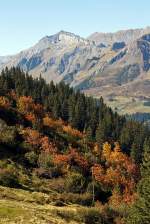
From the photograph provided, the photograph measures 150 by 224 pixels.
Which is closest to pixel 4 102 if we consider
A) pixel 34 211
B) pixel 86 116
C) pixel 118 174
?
pixel 86 116

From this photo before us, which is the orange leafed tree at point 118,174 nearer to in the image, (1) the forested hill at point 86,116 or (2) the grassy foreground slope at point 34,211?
(1) the forested hill at point 86,116

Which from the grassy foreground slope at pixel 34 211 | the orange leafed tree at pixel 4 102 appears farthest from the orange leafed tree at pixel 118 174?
the orange leafed tree at pixel 4 102

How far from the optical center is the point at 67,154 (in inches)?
4385

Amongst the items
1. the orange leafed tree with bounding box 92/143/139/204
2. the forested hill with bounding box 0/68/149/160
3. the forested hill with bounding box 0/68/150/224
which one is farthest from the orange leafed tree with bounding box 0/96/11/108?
the orange leafed tree with bounding box 92/143/139/204

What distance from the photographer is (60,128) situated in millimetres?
143750

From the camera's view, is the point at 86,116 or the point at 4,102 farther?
the point at 86,116

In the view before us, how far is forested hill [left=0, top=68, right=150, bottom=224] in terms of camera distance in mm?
72000

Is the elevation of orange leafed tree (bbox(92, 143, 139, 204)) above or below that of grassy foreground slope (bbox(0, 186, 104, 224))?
below

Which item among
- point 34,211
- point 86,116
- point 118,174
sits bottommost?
point 118,174

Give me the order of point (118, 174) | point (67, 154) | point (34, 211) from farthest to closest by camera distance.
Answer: point (118, 174)
point (67, 154)
point (34, 211)

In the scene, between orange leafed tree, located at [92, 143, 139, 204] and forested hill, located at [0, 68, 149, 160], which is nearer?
orange leafed tree, located at [92, 143, 139, 204]

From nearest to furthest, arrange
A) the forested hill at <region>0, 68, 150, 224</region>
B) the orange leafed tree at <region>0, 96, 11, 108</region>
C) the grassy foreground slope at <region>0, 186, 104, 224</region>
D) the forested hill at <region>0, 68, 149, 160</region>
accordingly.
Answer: the grassy foreground slope at <region>0, 186, 104, 224</region> → the forested hill at <region>0, 68, 150, 224</region> → the orange leafed tree at <region>0, 96, 11, 108</region> → the forested hill at <region>0, 68, 149, 160</region>

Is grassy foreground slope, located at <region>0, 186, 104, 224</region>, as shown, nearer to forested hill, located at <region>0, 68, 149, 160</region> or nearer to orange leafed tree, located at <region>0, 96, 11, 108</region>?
orange leafed tree, located at <region>0, 96, 11, 108</region>

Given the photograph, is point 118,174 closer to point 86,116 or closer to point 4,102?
point 4,102
